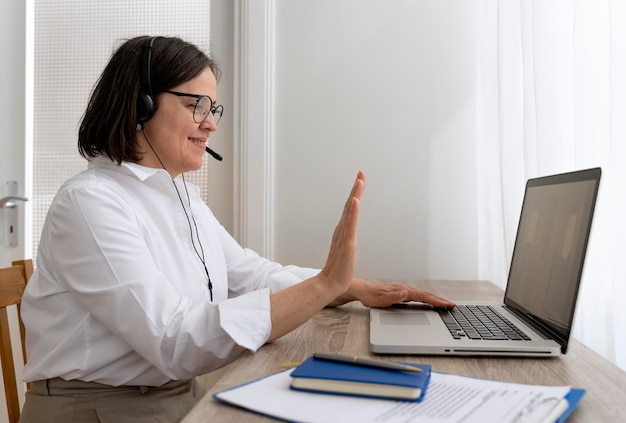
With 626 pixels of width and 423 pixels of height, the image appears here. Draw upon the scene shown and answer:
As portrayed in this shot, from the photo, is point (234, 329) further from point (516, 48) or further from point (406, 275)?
point (516, 48)

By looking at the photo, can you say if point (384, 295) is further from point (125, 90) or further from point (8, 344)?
point (8, 344)

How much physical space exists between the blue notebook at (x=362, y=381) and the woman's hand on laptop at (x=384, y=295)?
580mm

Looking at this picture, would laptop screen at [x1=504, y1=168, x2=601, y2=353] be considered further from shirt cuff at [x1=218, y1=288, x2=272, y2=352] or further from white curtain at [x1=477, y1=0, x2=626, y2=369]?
shirt cuff at [x1=218, y1=288, x2=272, y2=352]

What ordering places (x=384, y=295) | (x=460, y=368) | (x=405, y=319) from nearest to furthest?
(x=460, y=368)
(x=405, y=319)
(x=384, y=295)

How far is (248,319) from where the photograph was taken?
0.95 meters

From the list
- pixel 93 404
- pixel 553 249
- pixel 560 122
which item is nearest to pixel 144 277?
pixel 93 404

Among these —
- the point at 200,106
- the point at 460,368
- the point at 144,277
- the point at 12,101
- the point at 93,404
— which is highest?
the point at 12,101

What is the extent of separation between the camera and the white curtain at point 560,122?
52.7 inches

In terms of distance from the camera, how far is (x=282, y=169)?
2023 millimetres

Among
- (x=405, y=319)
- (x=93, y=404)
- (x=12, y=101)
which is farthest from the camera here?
(x=12, y=101)

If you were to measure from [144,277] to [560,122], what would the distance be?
114 cm

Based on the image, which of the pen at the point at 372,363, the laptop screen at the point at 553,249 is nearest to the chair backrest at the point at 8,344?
the pen at the point at 372,363

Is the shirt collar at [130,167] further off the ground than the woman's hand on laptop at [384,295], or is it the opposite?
the shirt collar at [130,167]

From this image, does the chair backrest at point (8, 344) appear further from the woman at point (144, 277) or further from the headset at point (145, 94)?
the headset at point (145, 94)
